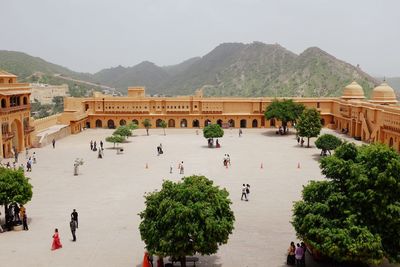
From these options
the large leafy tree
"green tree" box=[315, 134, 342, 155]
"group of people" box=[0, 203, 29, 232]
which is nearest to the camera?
the large leafy tree

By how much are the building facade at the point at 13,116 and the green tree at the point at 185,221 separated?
28496 mm

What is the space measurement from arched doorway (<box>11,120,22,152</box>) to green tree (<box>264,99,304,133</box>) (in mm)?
30739

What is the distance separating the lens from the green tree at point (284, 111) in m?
57.6

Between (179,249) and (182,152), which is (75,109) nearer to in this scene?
(182,152)

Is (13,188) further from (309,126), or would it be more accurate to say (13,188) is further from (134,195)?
(309,126)

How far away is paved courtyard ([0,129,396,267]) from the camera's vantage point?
1747 centimetres

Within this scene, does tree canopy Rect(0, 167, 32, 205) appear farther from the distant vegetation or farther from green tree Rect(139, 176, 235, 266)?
the distant vegetation

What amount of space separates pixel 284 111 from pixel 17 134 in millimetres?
32102

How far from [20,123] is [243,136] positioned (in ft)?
86.2

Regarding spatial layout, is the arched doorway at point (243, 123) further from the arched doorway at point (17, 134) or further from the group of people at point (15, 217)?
the group of people at point (15, 217)

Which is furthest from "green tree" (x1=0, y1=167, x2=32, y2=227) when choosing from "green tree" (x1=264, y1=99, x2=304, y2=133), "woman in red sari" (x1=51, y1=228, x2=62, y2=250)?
"green tree" (x1=264, y1=99, x2=304, y2=133)

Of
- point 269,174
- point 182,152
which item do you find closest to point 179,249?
point 269,174

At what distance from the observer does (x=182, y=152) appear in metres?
43.8

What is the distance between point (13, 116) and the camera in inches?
1688
